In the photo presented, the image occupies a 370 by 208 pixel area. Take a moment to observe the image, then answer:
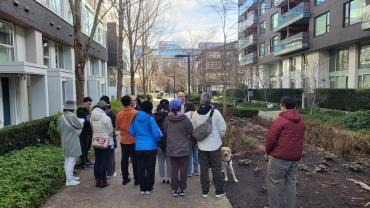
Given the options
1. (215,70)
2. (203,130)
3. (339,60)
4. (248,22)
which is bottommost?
(203,130)

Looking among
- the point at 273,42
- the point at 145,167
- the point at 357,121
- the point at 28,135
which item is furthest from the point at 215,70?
the point at 145,167

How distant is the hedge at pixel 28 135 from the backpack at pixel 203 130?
5.17 m

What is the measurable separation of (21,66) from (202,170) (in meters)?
9.52

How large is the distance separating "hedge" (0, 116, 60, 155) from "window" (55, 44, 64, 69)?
37.4ft

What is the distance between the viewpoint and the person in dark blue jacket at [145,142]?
6.16m

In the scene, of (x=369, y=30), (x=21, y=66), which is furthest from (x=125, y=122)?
(x=369, y=30)

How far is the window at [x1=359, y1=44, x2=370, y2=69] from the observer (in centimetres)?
2527

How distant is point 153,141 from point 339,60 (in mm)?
27975

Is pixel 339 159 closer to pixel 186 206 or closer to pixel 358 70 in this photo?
pixel 186 206

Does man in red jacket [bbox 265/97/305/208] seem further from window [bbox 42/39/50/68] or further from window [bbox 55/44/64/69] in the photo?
window [bbox 55/44/64/69]

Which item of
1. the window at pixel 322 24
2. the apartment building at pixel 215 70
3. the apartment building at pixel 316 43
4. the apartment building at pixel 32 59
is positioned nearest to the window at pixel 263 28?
the apartment building at pixel 316 43

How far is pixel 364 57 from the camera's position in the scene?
84.8ft

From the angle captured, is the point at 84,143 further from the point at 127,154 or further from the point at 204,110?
the point at 204,110

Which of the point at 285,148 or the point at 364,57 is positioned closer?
the point at 285,148
